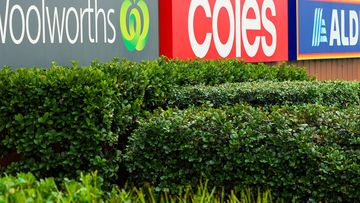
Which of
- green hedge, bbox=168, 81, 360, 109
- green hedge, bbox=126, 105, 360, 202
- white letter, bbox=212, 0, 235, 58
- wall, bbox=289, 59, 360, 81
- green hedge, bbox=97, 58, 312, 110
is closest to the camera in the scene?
green hedge, bbox=126, 105, 360, 202

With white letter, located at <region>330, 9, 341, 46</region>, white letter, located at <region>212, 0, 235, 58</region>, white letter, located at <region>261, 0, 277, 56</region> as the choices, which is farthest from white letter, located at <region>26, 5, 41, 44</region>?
white letter, located at <region>330, 9, 341, 46</region>

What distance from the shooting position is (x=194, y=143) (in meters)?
7.10

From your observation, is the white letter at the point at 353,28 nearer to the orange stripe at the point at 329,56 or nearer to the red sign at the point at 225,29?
the orange stripe at the point at 329,56

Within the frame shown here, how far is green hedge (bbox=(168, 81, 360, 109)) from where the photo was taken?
8.78 m

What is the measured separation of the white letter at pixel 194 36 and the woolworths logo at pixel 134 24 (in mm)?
869

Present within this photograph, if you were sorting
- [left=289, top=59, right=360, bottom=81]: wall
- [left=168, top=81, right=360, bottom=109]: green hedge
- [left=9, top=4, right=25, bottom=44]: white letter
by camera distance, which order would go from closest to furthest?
[left=9, top=4, right=25, bottom=44]: white letter → [left=168, top=81, right=360, bottom=109]: green hedge → [left=289, top=59, right=360, bottom=81]: wall

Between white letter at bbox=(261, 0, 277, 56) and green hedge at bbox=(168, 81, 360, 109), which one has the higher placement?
white letter at bbox=(261, 0, 277, 56)

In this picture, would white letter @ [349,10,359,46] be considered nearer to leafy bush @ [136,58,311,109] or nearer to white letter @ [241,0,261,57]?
white letter @ [241,0,261,57]

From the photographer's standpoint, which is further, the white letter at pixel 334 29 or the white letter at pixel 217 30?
the white letter at pixel 334 29

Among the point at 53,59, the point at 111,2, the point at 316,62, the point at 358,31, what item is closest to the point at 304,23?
the point at 316,62

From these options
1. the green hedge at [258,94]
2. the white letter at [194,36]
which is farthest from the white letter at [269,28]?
the green hedge at [258,94]

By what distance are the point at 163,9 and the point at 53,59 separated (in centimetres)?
237

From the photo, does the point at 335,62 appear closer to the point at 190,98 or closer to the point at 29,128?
the point at 190,98

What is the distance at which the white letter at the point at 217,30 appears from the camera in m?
11.7
